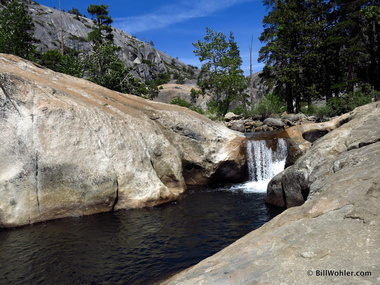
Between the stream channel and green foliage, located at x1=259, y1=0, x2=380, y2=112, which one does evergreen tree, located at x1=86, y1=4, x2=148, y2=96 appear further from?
the stream channel

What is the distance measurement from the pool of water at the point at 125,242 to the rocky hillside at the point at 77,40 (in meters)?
68.2

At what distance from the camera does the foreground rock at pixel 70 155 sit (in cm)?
909

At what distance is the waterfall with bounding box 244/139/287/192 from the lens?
15.5 metres

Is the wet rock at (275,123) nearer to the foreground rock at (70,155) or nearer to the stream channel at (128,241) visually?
the foreground rock at (70,155)

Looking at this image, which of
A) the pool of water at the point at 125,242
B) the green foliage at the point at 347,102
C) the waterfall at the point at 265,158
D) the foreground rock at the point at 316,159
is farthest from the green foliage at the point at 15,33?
the green foliage at the point at 347,102

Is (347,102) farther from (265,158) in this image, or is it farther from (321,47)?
(265,158)

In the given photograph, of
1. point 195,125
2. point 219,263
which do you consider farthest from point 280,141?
point 219,263

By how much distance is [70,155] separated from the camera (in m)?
9.91

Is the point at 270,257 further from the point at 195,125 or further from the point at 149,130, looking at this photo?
the point at 195,125

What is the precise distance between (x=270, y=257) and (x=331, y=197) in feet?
4.86

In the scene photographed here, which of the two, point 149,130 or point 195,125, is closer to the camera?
point 149,130

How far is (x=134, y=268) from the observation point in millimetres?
6207

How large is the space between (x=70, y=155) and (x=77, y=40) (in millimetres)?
82992

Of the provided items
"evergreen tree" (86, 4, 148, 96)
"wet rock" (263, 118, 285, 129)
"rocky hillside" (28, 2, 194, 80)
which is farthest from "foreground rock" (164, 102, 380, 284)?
"rocky hillside" (28, 2, 194, 80)
